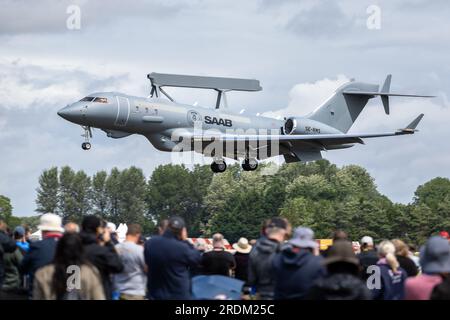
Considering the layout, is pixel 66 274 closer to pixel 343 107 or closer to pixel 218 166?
pixel 218 166

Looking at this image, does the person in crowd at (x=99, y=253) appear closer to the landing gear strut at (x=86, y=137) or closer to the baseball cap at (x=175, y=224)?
the baseball cap at (x=175, y=224)

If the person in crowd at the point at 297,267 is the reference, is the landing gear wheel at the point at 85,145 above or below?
above

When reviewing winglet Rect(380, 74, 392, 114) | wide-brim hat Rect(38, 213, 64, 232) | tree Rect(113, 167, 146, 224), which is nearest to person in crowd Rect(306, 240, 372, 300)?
wide-brim hat Rect(38, 213, 64, 232)

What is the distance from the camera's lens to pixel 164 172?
102 meters

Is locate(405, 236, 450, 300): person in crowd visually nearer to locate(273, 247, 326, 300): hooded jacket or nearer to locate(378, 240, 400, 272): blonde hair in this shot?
locate(273, 247, 326, 300): hooded jacket

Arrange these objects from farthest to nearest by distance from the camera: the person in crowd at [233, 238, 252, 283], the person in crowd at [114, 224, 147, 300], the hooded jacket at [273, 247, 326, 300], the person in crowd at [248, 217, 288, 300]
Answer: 1. the person in crowd at [233, 238, 252, 283]
2. the person in crowd at [114, 224, 147, 300]
3. the person in crowd at [248, 217, 288, 300]
4. the hooded jacket at [273, 247, 326, 300]

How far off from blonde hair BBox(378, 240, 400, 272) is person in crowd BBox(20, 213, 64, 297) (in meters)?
4.94

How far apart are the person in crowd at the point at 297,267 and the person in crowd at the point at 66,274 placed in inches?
87.2

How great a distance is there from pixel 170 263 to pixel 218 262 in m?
3.21

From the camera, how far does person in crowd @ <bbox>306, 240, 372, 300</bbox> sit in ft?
40.0

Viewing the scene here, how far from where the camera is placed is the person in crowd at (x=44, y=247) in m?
15.6

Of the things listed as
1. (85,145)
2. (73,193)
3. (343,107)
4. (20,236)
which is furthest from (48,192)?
(20,236)

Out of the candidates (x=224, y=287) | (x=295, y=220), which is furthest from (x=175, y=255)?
(x=295, y=220)

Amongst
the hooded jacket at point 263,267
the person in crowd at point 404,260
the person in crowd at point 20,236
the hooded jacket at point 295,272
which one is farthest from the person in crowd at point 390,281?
the person in crowd at point 20,236
